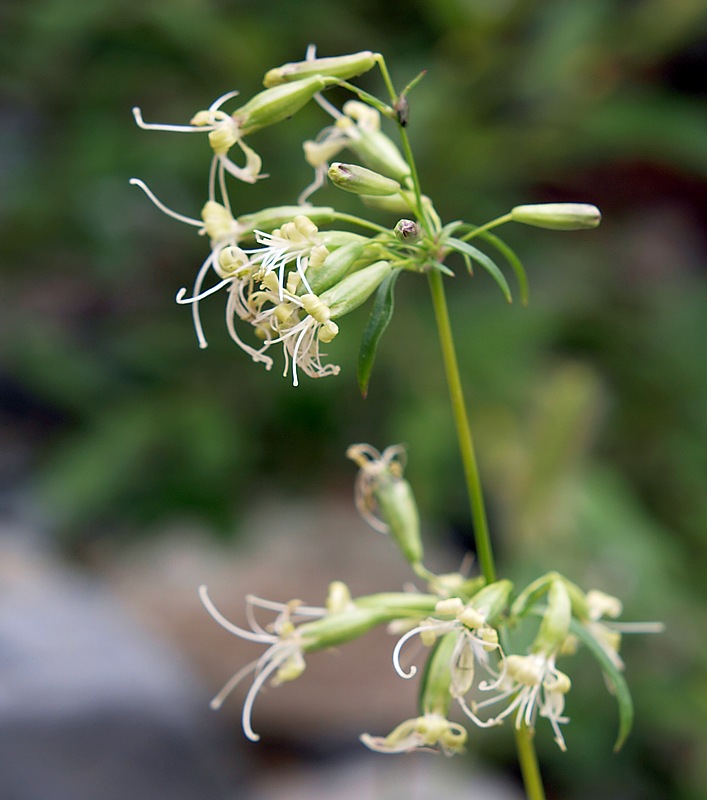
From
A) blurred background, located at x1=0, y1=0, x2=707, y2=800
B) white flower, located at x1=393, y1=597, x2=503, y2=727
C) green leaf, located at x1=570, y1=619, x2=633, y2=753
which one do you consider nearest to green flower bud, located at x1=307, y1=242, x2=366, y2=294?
white flower, located at x1=393, y1=597, x2=503, y2=727

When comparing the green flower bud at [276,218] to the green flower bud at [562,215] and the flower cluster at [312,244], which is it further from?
the green flower bud at [562,215]

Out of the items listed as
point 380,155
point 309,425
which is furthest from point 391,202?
point 309,425

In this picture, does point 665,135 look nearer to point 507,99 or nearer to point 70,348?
point 507,99

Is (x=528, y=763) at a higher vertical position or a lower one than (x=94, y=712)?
higher

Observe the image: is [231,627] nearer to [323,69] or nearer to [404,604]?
A: [404,604]

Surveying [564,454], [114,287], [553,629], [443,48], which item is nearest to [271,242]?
[553,629]

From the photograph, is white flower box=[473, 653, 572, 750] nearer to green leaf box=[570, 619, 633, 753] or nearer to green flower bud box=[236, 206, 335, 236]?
green leaf box=[570, 619, 633, 753]

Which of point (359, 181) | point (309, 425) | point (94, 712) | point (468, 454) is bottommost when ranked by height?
point (94, 712)
